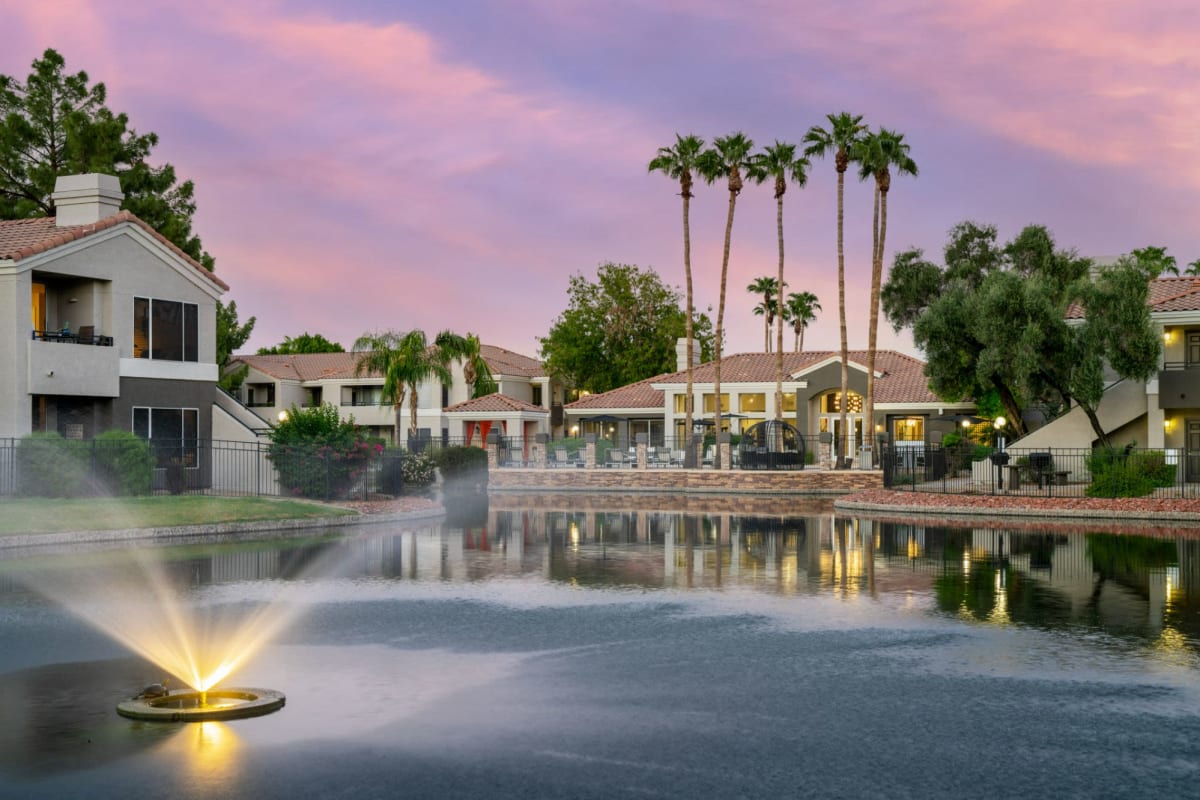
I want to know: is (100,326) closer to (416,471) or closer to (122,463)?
(122,463)

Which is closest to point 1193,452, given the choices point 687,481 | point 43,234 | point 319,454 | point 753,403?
point 687,481

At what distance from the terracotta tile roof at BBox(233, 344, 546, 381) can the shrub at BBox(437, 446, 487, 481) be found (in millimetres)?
36483

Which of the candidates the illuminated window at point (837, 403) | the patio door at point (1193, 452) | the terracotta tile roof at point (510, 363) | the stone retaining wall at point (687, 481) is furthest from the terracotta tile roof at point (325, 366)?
the patio door at point (1193, 452)

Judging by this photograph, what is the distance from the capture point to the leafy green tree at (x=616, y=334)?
93.9 metres

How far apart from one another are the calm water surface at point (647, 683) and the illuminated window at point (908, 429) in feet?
158

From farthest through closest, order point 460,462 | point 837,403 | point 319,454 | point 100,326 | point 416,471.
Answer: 1. point 837,403
2. point 460,462
3. point 416,471
4. point 100,326
5. point 319,454

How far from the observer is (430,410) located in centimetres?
8612

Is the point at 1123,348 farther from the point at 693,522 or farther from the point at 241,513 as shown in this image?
the point at 241,513

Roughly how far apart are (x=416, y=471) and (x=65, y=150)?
27120mm

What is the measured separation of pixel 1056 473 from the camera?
40.5 meters

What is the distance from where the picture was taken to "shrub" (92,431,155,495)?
30.7m

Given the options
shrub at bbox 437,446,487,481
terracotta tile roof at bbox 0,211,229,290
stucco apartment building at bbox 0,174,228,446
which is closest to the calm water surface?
stucco apartment building at bbox 0,174,228,446

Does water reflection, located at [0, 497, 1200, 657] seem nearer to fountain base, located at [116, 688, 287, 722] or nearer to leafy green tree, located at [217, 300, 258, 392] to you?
fountain base, located at [116, 688, 287, 722]

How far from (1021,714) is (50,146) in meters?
56.7
